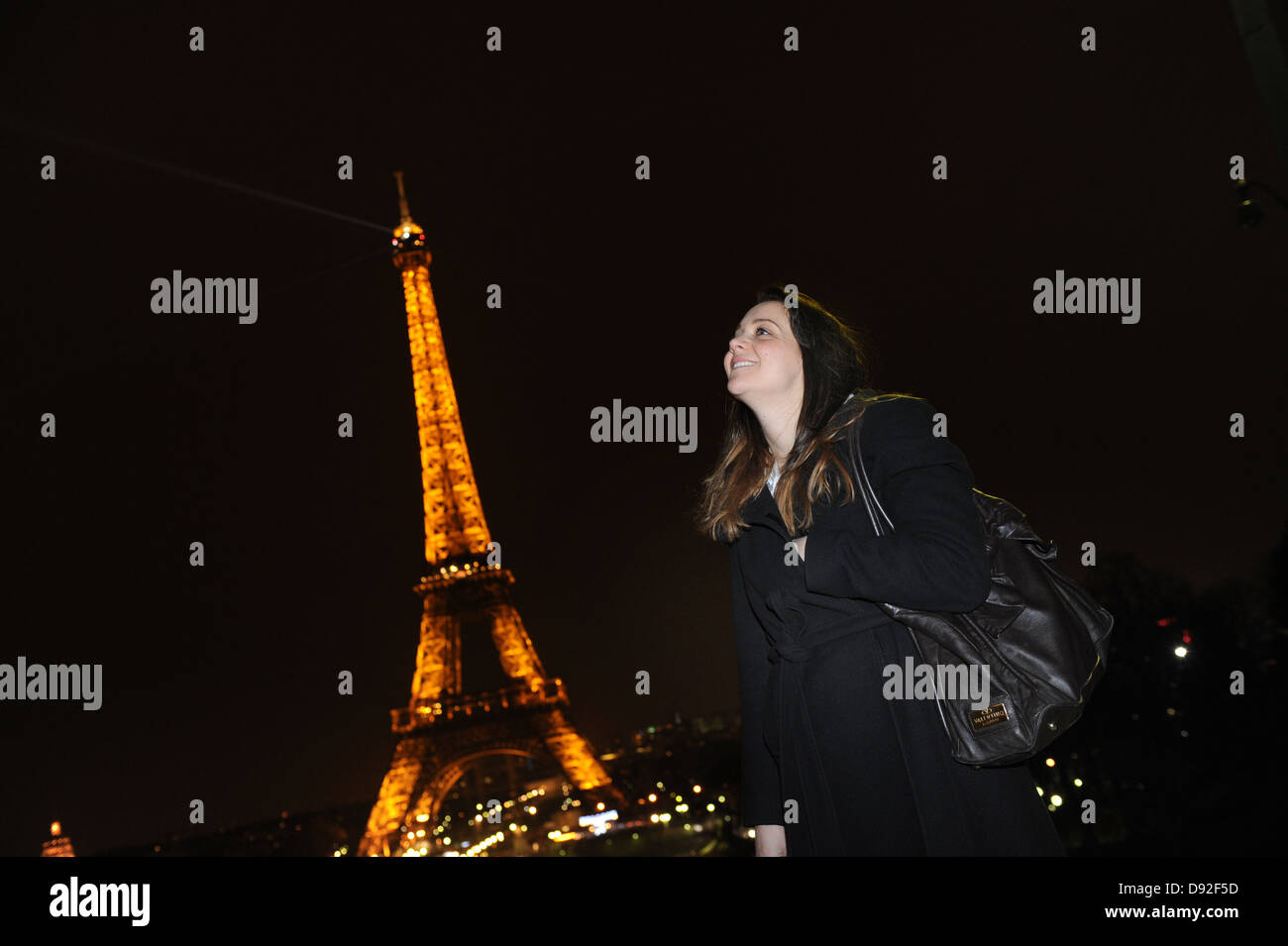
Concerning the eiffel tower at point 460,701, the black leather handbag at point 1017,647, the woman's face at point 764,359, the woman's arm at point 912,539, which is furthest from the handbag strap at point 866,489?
the eiffel tower at point 460,701

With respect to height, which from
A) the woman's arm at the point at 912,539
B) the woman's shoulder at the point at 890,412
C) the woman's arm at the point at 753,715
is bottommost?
the woman's arm at the point at 753,715

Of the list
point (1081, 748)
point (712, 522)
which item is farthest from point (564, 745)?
point (712, 522)

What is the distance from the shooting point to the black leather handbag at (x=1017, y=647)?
2.35m

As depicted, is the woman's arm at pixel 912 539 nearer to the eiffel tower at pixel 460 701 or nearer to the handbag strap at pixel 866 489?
the handbag strap at pixel 866 489

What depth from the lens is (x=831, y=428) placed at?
9.01 feet

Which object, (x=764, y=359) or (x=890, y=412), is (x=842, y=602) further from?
(x=764, y=359)

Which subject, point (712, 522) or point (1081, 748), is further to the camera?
point (1081, 748)

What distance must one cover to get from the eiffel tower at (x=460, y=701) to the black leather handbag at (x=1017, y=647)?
Answer: 3490 centimetres

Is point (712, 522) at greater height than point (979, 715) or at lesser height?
greater

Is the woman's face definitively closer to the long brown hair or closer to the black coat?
the long brown hair
